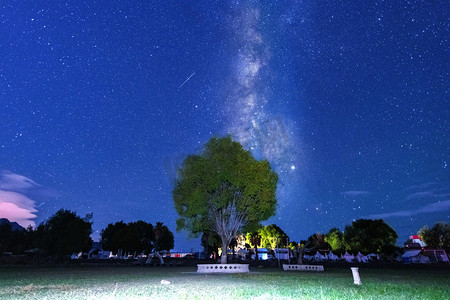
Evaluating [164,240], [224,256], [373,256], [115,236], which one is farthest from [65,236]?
[373,256]

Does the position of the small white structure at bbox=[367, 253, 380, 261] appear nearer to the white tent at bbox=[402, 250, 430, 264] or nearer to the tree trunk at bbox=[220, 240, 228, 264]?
the white tent at bbox=[402, 250, 430, 264]

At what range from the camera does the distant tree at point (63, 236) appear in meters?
53.6

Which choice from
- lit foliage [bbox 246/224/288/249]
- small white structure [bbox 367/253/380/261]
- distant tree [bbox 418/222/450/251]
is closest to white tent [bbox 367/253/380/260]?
small white structure [bbox 367/253/380/261]

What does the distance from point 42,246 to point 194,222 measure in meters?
35.0

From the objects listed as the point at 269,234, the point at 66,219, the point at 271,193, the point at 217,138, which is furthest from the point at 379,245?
the point at 66,219

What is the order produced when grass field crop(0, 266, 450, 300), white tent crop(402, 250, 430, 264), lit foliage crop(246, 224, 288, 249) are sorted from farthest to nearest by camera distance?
1. lit foliage crop(246, 224, 288, 249)
2. white tent crop(402, 250, 430, 264)
3. grass field crop(0, 266, 450, 300)

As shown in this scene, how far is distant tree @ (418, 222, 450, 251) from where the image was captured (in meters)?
99.1

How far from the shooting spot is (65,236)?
177 ft

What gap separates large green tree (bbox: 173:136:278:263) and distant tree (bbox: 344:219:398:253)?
69.6 meters

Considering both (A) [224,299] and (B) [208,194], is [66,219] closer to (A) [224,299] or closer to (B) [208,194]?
(B) [208,194]

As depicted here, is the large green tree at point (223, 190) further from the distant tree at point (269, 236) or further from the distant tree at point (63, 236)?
the distant tree at point (269, 236)

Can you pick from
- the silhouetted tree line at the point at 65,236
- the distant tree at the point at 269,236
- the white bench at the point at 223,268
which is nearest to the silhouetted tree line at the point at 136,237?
the silhouetted tree line at the point at 65,236

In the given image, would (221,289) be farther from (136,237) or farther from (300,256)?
(136,237)

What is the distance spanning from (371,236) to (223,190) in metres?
76.7
